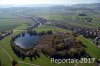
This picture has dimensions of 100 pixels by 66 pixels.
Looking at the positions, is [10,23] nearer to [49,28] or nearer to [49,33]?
[49,28]

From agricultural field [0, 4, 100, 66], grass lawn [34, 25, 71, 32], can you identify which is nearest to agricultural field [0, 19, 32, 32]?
agricultural field [0, 4, 100, 66]

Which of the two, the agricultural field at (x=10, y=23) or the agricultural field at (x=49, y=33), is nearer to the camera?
the agricultural field at (x=49, y=33)

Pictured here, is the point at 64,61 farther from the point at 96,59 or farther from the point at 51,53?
the point at 96,59

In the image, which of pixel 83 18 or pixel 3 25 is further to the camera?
pixel 83 18

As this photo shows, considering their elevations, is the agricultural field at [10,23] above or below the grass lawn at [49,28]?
above

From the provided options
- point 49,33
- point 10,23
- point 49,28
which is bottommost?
point 49,33

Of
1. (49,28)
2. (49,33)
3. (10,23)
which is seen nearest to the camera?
(49,33)

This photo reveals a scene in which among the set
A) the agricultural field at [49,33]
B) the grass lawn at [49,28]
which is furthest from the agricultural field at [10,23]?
the grass lawn at [49,28]

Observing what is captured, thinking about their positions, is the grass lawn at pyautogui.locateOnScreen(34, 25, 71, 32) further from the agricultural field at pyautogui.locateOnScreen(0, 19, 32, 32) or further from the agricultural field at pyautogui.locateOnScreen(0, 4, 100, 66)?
the agricultural field at pyautogui.locateOnScreen(0, 19, 32, 32)

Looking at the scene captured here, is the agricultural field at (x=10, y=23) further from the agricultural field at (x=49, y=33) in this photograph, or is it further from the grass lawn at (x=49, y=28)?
the grass lawn at (x=49, y=28)

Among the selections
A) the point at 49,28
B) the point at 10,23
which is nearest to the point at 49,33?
the point at 49,28

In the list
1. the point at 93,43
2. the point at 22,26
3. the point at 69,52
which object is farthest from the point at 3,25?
the point at 93,43
